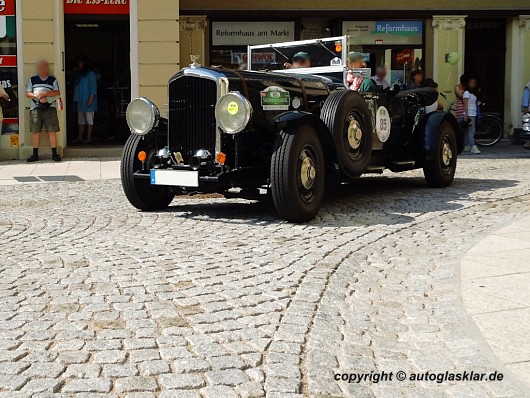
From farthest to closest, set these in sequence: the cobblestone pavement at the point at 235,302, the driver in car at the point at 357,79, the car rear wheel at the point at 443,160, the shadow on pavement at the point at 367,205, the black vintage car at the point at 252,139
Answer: the car rear wheel at the point at 443,160 < the driver in car at the point at 357,79 < the shadow on pavement at the point at 367,205 < the black vintage car at the point at 252,139 < the cobblestone pavement at the point at 235,302

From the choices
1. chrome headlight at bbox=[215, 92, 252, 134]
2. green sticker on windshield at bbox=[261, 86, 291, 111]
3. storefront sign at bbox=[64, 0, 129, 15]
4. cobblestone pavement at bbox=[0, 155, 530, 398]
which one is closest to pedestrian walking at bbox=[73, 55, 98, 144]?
storefront sign at bbox=[64, 0, 129, 15]

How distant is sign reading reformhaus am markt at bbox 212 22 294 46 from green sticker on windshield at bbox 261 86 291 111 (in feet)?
36.4

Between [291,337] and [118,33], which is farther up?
[118,33]

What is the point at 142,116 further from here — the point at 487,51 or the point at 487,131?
the point at 487,51

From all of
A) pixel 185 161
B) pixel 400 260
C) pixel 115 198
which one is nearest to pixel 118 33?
pixel 115 198

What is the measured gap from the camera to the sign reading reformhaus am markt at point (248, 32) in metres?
19.0

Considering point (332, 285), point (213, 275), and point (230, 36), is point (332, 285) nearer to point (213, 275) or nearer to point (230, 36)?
point (213, 275)

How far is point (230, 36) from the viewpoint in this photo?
1906 centimetres

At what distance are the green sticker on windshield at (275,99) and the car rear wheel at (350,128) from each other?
403mm

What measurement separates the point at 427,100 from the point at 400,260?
16.4 feet

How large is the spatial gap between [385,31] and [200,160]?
42.0ft

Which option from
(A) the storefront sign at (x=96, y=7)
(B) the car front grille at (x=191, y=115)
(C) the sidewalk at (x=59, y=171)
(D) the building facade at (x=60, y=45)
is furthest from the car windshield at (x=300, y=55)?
(A) the storefront sign at (x=96, y=7)

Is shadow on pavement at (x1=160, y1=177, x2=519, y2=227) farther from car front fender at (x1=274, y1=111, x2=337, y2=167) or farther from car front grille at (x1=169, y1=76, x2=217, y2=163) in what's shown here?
car front grille at (x1=169, y1=76, x2=217, y2=163)

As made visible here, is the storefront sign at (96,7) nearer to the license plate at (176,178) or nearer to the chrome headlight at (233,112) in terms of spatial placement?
the license plate at (176,178)
